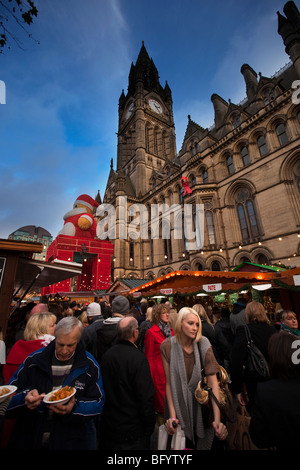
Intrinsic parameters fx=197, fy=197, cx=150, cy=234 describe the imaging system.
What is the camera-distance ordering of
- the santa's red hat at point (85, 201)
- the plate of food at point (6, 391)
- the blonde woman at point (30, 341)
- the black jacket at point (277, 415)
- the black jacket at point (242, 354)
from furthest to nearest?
the santa's red hat at point (85, 201)
the black jacket at point (242, 354)
the blonde woman at point (30, 341)
the plate of food at point (6, 391)
the black jacket at point (277, 415)

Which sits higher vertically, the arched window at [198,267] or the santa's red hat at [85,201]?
the santa's red hat at [85,201]

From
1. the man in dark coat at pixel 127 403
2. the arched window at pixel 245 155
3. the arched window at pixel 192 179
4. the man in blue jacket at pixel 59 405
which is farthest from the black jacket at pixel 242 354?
the arched window at pixel 192 179

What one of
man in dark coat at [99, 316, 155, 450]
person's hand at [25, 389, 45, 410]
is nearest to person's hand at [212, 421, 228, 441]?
man in dark coat at [99, 316, 155, 450]

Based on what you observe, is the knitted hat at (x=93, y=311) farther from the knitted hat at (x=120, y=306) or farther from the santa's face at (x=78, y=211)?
the santa's face at (x=78, y=211)

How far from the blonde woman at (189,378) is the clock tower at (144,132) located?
30222 mm

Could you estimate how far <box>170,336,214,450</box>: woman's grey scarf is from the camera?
6.34 ft

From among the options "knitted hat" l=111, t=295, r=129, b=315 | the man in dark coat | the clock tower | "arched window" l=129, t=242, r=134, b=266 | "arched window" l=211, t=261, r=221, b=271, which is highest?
the clock tower

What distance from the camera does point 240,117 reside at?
18.6 meters

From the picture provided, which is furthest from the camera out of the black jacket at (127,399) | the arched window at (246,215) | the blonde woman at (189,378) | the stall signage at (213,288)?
the arched window at (246,215)

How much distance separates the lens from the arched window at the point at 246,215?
1599cm

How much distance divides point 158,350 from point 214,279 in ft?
24.6

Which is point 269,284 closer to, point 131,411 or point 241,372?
point 241,372

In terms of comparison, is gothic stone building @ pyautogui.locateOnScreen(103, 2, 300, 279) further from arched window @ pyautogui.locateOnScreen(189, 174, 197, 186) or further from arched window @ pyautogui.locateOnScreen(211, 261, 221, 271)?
arched window @ pyautogui.locateOnScreen(189, 174, 197, 186)
